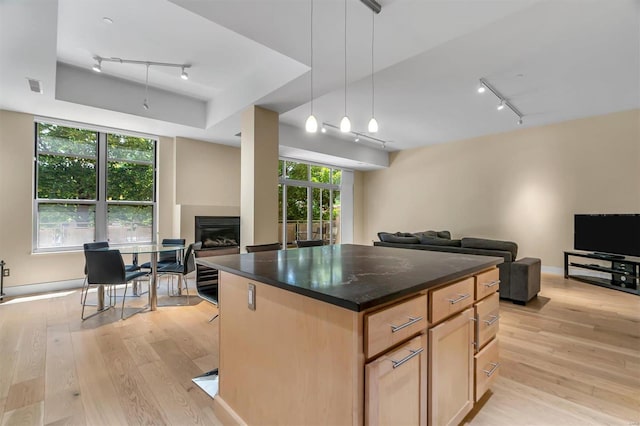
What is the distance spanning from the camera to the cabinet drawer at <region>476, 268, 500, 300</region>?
1.70 m

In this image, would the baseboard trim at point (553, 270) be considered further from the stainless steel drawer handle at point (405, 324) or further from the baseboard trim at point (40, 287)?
the baseboard trim at point (40, 287)

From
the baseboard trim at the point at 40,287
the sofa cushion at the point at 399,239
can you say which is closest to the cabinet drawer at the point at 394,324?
the sofa cushion at the point at 399,239

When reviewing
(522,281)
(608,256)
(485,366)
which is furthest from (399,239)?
(608,256)

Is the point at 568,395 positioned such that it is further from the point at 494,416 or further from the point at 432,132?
the point at 432,132

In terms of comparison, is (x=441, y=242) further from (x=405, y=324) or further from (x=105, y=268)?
(x=105, y=268)

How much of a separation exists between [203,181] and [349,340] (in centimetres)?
575

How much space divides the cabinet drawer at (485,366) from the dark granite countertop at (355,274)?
0.53m

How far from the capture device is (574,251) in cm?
568

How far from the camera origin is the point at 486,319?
1.77 m

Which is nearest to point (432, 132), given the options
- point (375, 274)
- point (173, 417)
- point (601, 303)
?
point (601, 303)

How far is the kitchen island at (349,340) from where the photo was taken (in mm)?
1058

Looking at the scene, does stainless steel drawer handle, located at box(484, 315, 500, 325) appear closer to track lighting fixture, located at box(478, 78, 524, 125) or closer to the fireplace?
track lighting fixture, located at box(478, 78, 524, 125)

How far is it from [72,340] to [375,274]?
311 centimetres

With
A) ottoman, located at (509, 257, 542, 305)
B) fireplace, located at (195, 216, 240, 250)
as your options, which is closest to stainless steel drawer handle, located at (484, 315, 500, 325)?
ottoman, located at (509, 257, 542, 305)
